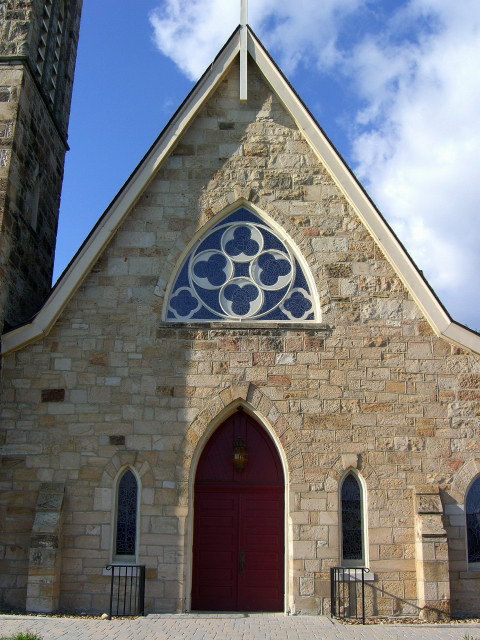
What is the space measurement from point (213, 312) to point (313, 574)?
4.10m

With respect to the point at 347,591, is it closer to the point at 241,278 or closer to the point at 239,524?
the point at 239,524

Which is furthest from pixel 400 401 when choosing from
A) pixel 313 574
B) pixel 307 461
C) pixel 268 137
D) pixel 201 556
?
pixel 268 137

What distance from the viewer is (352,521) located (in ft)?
32.6

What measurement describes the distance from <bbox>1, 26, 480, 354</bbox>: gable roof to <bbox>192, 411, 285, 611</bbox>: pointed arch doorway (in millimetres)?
3148

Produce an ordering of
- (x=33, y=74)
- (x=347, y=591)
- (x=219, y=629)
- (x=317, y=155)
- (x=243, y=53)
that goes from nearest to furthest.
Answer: (x=219, y=629) → (x=347, y=591) → (x=317, y=155) → (x=243, y=53) → (x=33, y=74)

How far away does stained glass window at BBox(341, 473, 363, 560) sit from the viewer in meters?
9.85

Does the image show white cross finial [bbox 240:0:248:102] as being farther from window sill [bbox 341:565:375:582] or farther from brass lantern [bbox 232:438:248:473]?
window sill [bbox 341:565:375:582]

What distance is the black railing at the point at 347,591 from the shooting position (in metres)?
9.45

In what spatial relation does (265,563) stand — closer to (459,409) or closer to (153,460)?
(153,460)

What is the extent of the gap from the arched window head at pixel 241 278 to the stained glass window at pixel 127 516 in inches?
102

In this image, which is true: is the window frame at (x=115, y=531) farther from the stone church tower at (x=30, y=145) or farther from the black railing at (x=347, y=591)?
the stone church tower at (x=30, y=145)

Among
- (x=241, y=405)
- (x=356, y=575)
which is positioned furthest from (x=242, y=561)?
(x=241, y=405)

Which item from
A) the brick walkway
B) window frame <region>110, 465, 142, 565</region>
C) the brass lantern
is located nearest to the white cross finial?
the brass lantern

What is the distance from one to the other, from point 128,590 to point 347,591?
3.05 m
